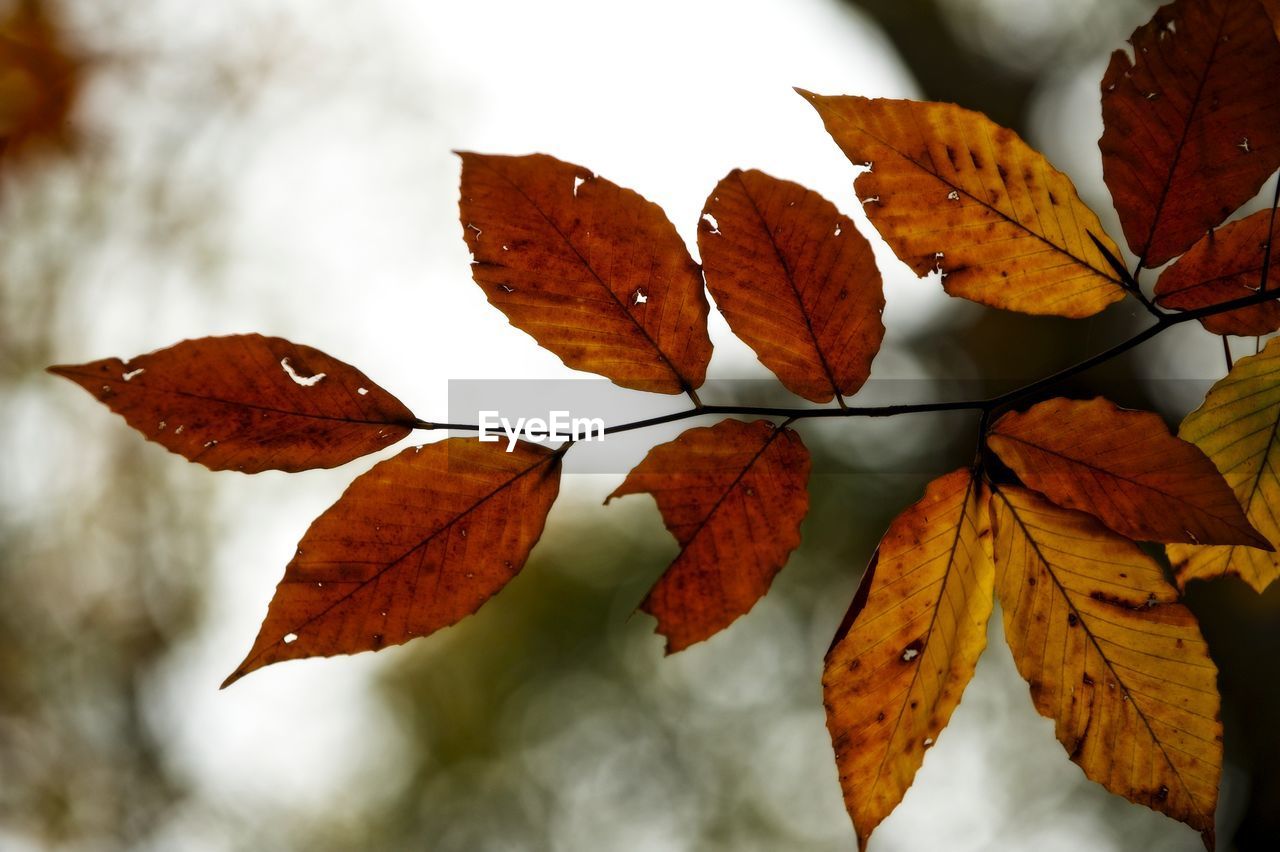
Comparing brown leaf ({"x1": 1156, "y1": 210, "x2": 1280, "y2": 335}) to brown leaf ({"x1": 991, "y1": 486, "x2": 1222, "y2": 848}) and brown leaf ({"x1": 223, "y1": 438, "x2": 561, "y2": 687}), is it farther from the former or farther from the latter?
brown leaf ({"x1": 223, "y1": 438, "x2": 561, "y2": 687})

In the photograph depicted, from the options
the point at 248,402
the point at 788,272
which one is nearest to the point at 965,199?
the point at 788,272

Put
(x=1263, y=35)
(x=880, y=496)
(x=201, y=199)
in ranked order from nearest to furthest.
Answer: (x=1263, y=35)
(x=880, y=496)
(x=201, y=199)

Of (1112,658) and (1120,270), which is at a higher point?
(1120,270)

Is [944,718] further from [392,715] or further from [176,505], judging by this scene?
[176,505]

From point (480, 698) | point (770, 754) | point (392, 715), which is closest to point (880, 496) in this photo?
point (770, 754)

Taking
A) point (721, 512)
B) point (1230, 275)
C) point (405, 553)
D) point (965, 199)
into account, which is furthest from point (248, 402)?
point (1230, 275)

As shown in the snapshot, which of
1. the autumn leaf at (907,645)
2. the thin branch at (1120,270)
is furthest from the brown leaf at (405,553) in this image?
the thin branch at (1120,270)

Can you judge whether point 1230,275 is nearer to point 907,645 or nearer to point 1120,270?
point 1120,270

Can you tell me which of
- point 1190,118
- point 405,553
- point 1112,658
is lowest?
point 1112,658

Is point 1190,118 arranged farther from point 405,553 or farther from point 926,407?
point 405,553
